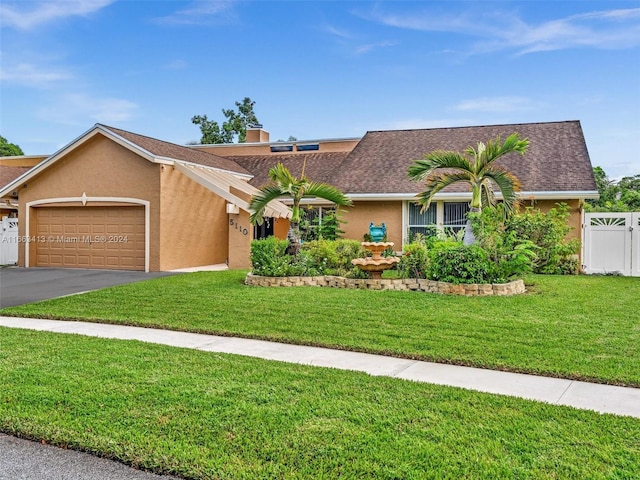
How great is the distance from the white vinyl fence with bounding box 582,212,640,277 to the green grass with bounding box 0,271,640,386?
115 inches

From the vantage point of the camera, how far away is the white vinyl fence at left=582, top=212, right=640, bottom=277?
56.6 feet

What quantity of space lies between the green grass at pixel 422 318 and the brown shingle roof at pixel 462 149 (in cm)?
549

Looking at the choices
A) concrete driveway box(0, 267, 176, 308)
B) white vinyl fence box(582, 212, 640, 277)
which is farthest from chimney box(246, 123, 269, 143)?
white vinyl fence box(582, 212, 640, 277)

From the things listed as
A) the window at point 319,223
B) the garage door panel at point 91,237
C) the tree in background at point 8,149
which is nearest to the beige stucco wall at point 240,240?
the window at point 319,223

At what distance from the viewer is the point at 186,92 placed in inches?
1175

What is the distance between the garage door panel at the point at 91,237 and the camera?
1977 centimetres

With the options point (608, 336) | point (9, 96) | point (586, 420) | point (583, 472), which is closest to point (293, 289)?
point (608, 336)

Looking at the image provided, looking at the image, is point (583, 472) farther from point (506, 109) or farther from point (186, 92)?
point (186, 92)

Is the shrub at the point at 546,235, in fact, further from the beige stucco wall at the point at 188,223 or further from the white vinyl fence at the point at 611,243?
the beige stucco wall at the point at 188,223

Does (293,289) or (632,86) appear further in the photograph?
(632,86)

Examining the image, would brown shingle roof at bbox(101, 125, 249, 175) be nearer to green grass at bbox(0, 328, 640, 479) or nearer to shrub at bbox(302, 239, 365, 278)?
shrub at bbox(302, 239, 365, 278)

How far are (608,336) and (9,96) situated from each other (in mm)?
25171

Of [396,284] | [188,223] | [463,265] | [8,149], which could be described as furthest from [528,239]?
[8,149]

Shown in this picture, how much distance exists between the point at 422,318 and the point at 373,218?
37.4 ft
